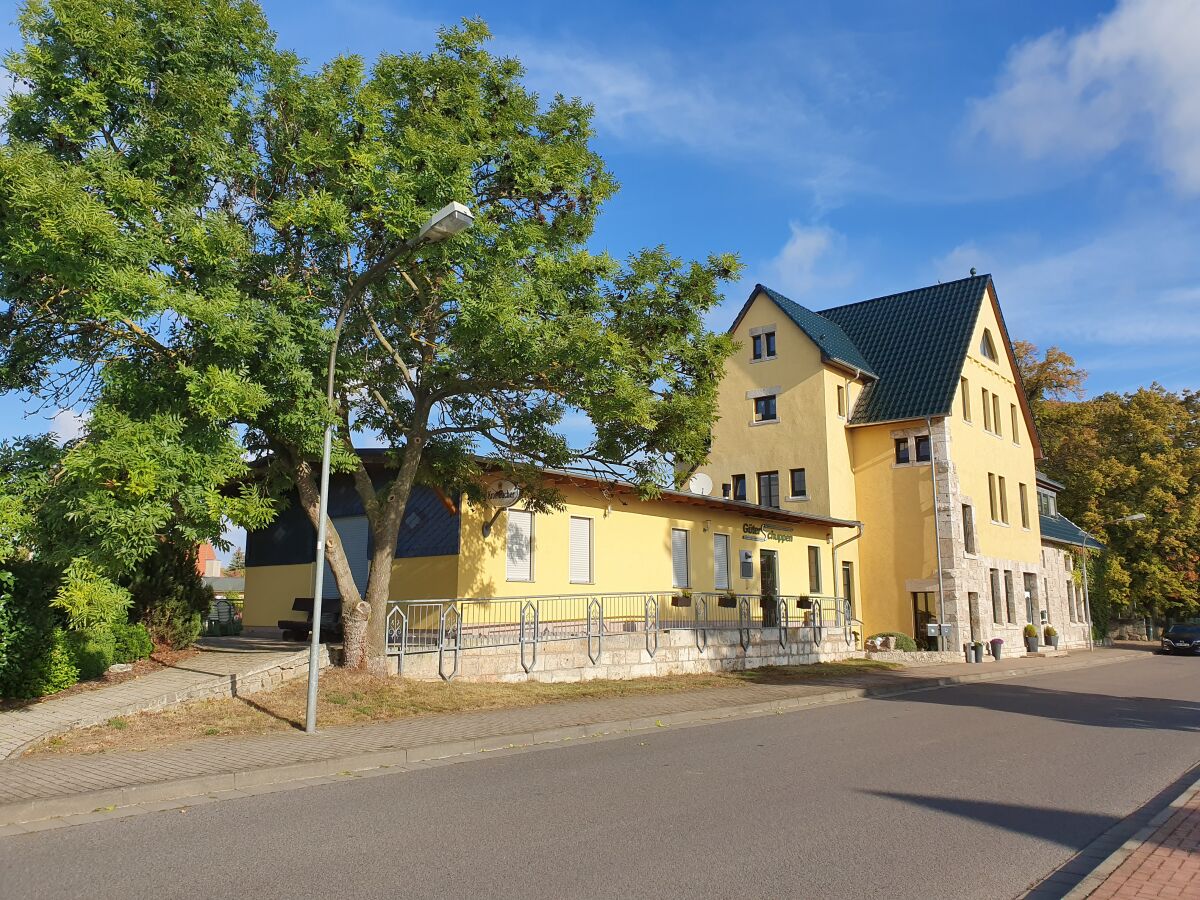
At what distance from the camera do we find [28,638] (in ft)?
39.4

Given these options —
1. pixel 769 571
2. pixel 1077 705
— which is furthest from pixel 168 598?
pixel 1077 705

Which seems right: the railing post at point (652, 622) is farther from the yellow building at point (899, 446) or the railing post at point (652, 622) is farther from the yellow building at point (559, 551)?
the yellow building at point (899, 446)

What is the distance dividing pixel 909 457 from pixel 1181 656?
17.1m

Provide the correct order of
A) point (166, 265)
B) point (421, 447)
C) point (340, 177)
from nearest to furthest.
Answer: point (166, 265)
point (340, 177)
point (421, 447)

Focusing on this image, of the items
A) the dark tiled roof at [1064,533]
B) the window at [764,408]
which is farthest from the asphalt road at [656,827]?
the dark tiled roof at [1064,533]

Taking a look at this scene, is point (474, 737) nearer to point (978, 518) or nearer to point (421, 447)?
point (421, 447)

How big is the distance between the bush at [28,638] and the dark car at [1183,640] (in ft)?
141

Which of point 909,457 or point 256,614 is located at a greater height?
point 909,457

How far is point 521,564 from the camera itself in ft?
64.2

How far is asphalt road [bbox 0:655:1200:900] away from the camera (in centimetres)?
562

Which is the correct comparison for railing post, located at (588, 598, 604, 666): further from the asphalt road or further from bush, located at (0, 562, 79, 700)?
bush, located at (0, 562, 79, 700)

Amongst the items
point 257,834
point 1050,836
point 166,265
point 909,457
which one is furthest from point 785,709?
point 909,457

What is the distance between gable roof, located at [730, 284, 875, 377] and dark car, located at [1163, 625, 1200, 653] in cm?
1939

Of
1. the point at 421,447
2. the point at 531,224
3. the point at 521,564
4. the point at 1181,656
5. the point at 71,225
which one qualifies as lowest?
the point at 1181,656
